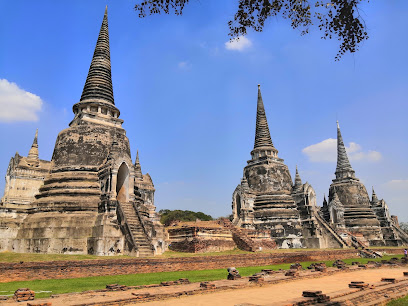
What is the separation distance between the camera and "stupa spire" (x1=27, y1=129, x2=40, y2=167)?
21.3m

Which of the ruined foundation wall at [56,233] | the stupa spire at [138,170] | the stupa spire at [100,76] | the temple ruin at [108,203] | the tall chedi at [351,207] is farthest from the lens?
the tall chedi at [351,207]

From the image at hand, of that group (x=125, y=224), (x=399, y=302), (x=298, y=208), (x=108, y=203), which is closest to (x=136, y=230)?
(x=125, y=224)

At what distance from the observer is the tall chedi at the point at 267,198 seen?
96.1ft

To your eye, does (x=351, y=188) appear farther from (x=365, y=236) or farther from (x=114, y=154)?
(x=114, y=154)

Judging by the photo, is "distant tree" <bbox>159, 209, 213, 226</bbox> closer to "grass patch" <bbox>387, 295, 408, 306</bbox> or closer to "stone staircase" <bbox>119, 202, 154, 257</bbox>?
"stone staircase" <bbox>119, 202, 154, 257</bbox>

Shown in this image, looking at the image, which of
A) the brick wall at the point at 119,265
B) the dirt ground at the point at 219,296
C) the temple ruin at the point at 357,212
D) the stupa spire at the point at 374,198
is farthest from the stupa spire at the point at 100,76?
the stupa spire at the point at 374,198

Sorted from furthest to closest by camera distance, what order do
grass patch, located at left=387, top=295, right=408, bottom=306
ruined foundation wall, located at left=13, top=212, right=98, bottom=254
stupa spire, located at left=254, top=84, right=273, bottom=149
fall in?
stupa spire, located at left=254, top=84, right=273, bottom=149
ruined foundation wall, located at left=13, top=212, right=98, bottom=254
grass patch, located at left=387, top=295, right=408, bottom=306

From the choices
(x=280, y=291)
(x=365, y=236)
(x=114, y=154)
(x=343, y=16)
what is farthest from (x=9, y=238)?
(x=365, y=236)

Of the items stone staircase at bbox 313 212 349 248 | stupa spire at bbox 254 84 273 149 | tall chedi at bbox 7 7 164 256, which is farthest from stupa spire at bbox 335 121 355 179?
tall chedi at bbox 7 7 164 256

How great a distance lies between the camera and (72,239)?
16969mm

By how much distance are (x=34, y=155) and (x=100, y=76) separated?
7.52 meters

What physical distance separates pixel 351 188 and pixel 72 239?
1417 inches

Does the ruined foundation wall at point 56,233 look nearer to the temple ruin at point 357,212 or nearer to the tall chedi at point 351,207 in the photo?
the temple ruin at point 357,212

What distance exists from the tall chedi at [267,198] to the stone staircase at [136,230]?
43.6ft
